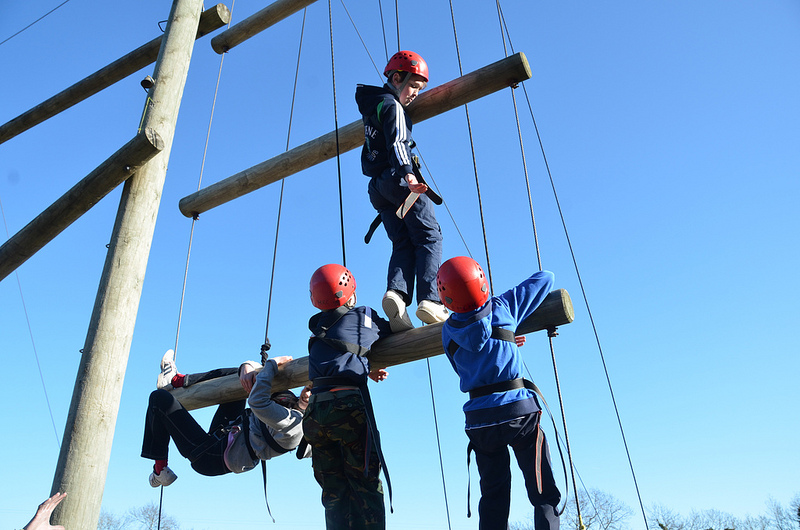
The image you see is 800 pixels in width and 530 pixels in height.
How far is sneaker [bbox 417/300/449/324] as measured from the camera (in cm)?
361

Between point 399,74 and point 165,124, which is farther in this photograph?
point 399,74

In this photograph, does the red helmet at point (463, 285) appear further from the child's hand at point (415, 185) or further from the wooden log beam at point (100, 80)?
the wooden log beam at point (100, 80)

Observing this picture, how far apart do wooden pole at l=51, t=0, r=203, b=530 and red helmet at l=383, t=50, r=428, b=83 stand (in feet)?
4.69

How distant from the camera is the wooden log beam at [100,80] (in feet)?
16.4

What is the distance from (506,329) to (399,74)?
7.40ft

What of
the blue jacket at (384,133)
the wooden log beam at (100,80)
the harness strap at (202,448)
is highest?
the wooden log beam at (100,80)

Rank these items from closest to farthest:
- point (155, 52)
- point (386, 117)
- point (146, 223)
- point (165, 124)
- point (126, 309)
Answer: point (126, 309)
point (146, 223)
point (165, 124)
point (386, 117)
point (155, 52)

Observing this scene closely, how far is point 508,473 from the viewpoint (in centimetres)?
294

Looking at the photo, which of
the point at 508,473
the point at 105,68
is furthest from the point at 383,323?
the point at 105,68

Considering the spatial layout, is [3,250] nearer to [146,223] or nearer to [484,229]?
[146,223]

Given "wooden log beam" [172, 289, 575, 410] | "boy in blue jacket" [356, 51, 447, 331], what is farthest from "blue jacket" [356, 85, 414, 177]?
"wooden log beam" [172, 289, 575, 410]

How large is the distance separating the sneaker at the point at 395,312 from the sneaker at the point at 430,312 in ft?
0.36

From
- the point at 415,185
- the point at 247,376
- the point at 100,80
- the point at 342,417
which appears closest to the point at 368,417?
the point at 342,417

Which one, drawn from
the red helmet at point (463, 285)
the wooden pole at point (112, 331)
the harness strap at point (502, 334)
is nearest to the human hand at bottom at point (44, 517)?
the wooden pole at point (112, 331)
